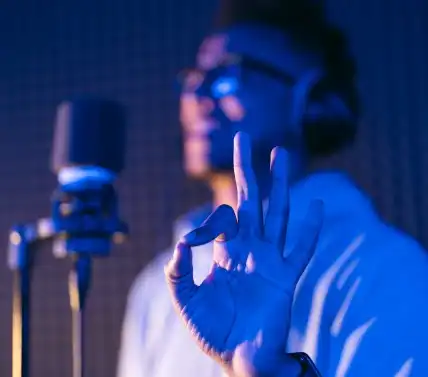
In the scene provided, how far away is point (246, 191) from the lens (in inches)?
33.1

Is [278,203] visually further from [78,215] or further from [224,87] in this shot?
[224,87]

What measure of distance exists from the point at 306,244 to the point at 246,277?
0.10 meters

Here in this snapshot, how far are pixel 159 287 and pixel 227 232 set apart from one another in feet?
2.68

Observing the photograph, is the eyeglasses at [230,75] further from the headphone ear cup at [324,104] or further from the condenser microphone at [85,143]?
the condenser microphone at [85,143]

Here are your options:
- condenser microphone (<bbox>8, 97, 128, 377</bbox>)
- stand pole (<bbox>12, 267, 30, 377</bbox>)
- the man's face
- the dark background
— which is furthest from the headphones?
stand pole (<bbox>12, 267, 30, 377</bbox>)


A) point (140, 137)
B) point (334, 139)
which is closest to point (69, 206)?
point (334, 139)

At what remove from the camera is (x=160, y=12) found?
1889mm

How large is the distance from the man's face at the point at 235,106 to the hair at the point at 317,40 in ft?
0.26

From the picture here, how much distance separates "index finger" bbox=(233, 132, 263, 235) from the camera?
83cm

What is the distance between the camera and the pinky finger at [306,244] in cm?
81

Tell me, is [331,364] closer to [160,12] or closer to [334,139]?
[334,139]

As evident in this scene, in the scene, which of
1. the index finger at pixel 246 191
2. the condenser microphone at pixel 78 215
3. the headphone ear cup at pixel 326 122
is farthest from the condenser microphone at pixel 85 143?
the headphone ear cup at pixel 326 122

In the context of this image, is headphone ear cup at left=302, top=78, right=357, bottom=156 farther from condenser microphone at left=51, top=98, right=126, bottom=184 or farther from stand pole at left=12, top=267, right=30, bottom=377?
stand pole at left=12, top=267, right=30, bottom=377

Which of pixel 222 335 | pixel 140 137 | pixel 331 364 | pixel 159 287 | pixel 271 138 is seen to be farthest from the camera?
pixel 140 137
